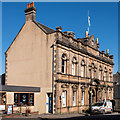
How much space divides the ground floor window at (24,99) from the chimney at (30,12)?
34.9 ft

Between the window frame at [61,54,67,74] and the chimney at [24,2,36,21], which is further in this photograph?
the chimney at [24,2,36,21]

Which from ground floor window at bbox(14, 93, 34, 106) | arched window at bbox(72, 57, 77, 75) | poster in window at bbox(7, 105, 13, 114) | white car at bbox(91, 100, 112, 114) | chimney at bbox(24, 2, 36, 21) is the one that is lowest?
white car at bbox(91, 100, 112, 114)

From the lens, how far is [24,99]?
24.3 meters

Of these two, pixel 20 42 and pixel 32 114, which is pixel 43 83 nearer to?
pixel 32 114

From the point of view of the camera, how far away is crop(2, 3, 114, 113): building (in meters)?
25.3

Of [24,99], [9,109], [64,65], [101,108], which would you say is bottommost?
[101,108]

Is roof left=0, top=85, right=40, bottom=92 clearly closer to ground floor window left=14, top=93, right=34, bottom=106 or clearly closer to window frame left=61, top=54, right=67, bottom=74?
ground floor window left=14, top=93, right=34, bottom=106

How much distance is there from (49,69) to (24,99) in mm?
4668

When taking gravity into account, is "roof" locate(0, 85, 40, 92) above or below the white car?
above

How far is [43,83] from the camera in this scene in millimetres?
26234

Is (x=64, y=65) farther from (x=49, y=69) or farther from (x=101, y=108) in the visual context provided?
(x=101, y=108)

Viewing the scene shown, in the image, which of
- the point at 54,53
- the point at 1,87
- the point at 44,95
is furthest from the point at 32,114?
the point at 54,53

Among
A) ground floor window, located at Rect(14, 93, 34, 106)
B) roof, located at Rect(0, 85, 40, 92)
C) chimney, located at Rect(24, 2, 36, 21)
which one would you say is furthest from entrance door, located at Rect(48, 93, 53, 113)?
chimney, located at Rect(24, 2, 36, 21)

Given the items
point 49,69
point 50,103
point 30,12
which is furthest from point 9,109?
point 30,12
